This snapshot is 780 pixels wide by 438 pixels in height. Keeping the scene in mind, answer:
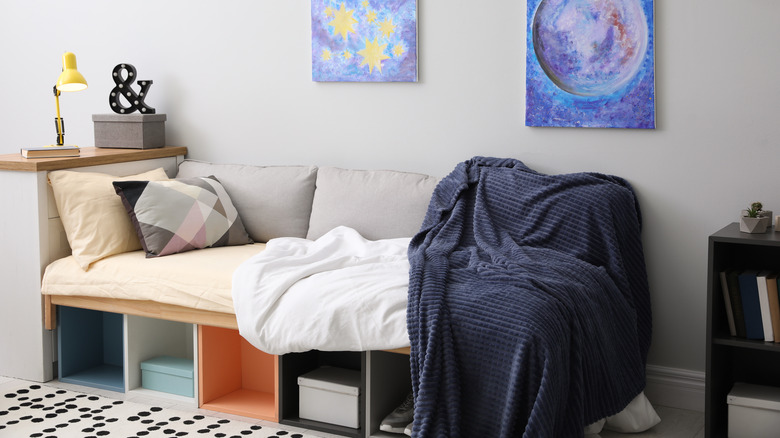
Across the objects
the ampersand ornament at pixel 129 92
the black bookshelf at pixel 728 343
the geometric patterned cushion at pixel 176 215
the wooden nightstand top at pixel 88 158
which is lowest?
the black bookshelf at pixel 728 343

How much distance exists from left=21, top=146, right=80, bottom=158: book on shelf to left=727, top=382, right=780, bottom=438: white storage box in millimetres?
2700

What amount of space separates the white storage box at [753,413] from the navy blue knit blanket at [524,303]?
11.7 inches

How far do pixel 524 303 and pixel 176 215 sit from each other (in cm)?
155

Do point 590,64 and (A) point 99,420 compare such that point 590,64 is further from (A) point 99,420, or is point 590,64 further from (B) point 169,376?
(A) point 99,420

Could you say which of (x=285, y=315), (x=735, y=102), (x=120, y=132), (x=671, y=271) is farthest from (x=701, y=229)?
(x=120, y=132)

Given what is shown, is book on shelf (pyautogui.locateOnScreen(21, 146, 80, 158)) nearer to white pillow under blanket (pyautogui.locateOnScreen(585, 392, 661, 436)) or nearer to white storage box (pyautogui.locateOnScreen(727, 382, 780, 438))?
white pillow under blanket (pyautogui.locateOnScreen(585, 392, 661, 436))

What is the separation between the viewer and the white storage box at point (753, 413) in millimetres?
2547

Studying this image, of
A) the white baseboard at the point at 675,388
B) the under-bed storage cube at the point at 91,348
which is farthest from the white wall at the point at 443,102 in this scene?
the under-bed storage cube at the point at 91,348

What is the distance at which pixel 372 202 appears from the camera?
10.7 feet

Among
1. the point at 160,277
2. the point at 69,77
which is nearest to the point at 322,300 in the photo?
the point at 160,277

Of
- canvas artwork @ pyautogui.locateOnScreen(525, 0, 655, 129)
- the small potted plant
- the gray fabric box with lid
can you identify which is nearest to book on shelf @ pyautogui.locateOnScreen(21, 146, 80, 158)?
the gray fabric box with lid

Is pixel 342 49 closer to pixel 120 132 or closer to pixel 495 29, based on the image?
pixel 495 29

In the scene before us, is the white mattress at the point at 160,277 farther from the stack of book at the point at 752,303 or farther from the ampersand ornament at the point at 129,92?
the stack of book at the point at 752,303

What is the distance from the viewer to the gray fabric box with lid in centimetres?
369
